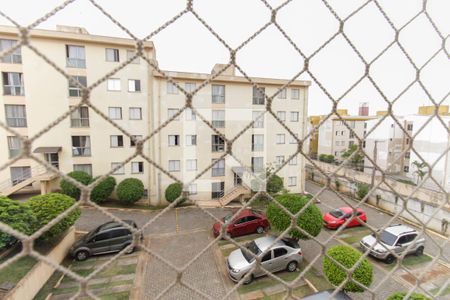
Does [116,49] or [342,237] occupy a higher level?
[116,49]

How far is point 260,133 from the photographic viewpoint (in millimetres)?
5914

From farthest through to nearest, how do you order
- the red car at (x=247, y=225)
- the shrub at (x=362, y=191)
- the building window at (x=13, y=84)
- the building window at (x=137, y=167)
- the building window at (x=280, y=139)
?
the shrub at (x=362, y=191), the building window at (x=280, y=139), the building window at (x=137, y=167), the building window at (x=13, y=84), the red car at (x=247, y=225)

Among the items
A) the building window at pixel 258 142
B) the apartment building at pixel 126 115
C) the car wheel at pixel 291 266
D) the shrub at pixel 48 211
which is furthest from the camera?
the building window at pixel 258 142

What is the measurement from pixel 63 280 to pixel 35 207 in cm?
104

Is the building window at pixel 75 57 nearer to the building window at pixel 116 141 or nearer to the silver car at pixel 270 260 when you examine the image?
the building window at pixel 116 141

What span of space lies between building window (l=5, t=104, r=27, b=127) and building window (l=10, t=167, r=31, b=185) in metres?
1.14

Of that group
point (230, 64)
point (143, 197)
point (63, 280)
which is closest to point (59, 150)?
point (143, 197)

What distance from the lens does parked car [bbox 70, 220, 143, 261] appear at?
351 cm

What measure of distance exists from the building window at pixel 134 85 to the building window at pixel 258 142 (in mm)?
2930

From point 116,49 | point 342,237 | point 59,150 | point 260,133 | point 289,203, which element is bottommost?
point 342,237

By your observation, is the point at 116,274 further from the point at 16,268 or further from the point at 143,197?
the point at 143,197

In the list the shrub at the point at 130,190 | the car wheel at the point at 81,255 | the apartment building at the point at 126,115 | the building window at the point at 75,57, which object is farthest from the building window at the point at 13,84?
the car wheel at the point at 81,255

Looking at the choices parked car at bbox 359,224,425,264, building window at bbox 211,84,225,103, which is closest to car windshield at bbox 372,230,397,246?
parked car at bbox 359,224,425,264

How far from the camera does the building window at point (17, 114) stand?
183 inches
